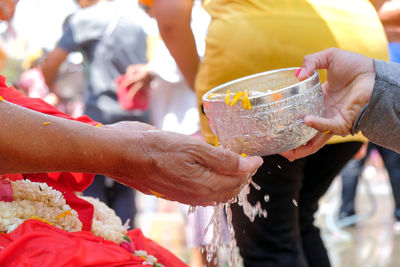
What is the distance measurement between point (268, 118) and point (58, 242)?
0.55 m

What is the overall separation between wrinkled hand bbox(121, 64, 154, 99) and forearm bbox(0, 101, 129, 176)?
6.58ft

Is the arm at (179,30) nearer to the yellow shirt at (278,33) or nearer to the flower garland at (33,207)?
the yellow shirt at (278,33)

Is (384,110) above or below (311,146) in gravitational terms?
above

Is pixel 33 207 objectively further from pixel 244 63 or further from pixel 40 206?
pixel 244 63

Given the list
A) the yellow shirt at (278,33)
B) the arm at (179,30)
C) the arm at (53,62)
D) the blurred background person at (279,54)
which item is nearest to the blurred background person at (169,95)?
the arm at (53,62)

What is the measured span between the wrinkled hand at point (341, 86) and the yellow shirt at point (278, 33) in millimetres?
159

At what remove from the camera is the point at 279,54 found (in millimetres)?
1578

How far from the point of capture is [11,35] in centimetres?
739

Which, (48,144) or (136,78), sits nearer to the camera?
(48,144)

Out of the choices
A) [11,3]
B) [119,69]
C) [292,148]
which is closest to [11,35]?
[119,69]

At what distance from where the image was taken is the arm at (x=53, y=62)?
126 inches

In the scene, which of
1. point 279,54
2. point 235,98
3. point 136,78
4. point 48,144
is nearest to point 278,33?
point 279,54

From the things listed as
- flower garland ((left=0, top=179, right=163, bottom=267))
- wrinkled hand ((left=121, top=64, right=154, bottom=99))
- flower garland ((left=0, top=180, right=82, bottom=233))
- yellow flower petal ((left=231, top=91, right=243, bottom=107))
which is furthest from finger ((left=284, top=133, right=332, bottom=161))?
wrinkled hand ((left=121, top=64, right=154, bottom=99))

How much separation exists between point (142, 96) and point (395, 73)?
76.3 inches
